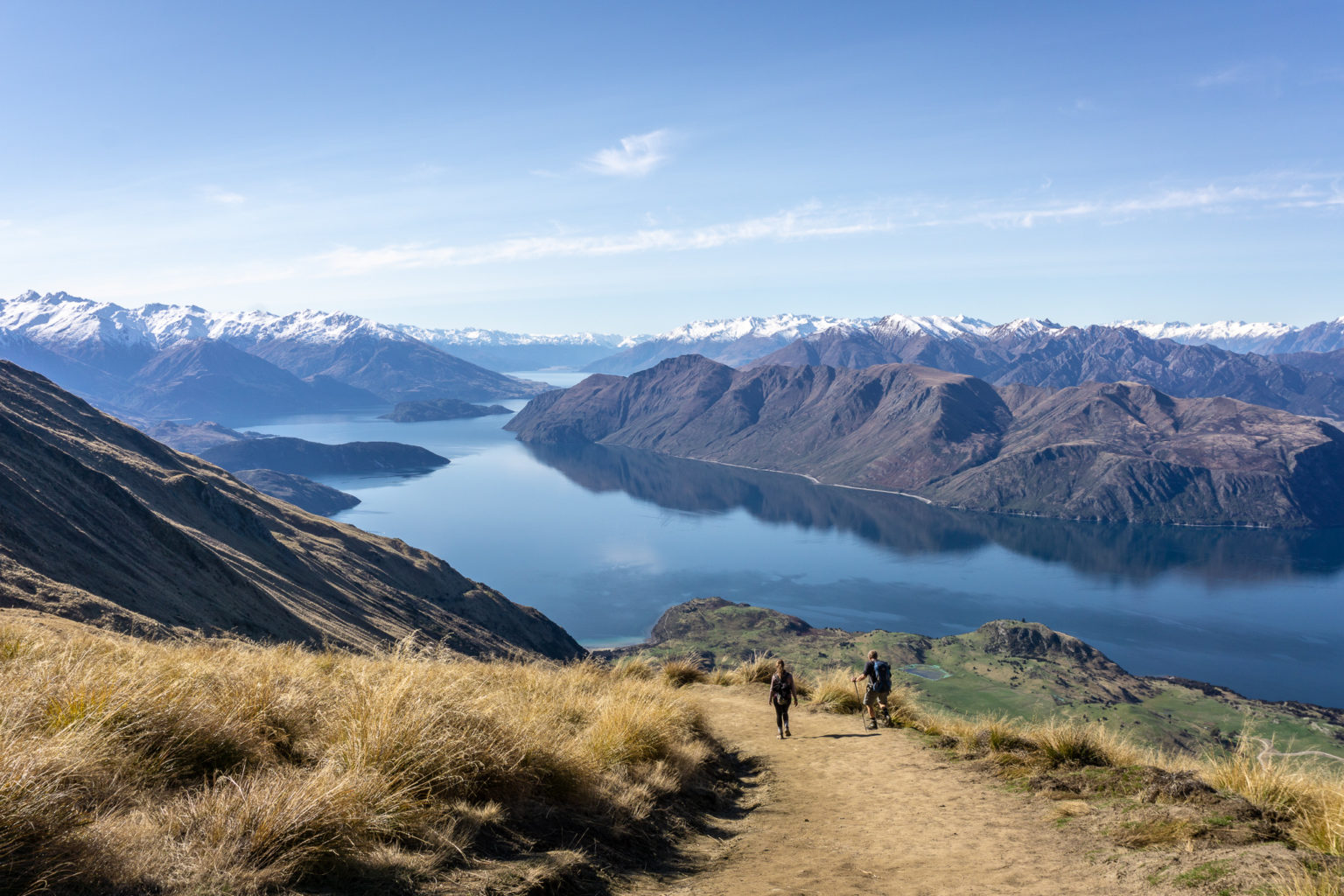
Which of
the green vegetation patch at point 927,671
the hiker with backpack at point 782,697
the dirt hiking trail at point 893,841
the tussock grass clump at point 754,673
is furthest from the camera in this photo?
the green vegetation patch at point 927,671

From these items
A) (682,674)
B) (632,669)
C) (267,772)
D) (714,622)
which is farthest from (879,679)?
(714,622)

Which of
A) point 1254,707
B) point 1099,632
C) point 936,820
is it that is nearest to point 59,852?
point 936,820

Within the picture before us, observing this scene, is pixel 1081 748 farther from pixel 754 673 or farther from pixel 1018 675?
pixel 1018 675

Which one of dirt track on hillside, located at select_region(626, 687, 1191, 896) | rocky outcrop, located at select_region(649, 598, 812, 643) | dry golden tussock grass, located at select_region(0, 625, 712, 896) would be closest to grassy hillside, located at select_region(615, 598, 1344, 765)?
rocky outcrop, located at select_region(649, 598, 812, 643)

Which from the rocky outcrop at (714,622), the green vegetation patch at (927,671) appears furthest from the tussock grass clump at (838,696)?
the rocky outcrop at (714,622)

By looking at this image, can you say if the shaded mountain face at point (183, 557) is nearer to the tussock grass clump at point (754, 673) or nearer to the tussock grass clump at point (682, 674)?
the tussock grass clump at point (682, 674)

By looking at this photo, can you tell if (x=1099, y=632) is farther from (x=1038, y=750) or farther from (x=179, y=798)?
(x=179, y=798)
